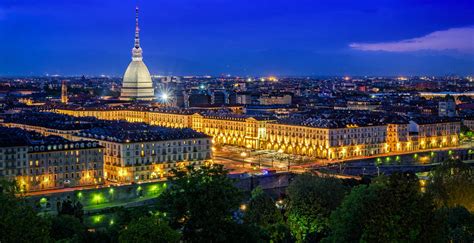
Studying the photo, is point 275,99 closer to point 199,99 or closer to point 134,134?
point 199,99

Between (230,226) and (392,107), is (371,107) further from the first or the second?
(230,226)

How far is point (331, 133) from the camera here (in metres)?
81.6

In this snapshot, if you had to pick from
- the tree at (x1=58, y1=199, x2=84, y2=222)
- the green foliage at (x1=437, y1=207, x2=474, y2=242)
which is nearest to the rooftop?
the tree at (x1=58, y1=199, x2=84, y2=222)

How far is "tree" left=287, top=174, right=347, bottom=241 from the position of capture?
139 feet

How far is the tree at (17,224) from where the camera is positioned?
89.3ft

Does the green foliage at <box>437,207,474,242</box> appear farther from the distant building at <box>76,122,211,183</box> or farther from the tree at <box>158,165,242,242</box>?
the distant building at <box>76,122,211,183</box>

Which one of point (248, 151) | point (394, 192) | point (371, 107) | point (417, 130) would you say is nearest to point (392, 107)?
point (371, 107)

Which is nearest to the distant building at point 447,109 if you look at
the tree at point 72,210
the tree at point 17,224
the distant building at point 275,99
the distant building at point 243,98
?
the distant building at point 275,99

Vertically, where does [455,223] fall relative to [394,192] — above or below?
below

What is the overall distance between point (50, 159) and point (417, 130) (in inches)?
1907

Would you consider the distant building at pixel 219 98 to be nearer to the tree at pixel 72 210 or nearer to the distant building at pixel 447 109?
the distant building at pixel 447 109

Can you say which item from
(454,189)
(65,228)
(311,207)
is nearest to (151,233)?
(65,228)

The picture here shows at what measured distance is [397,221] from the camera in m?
29.2

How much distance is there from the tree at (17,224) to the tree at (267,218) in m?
14.3
